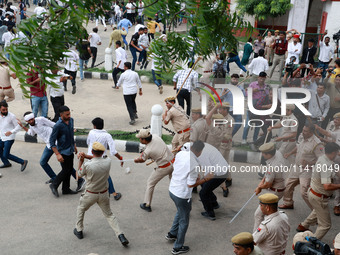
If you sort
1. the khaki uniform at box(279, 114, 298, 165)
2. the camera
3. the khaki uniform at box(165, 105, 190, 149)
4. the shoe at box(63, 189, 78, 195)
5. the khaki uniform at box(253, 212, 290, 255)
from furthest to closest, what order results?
the khaki uniform at box(165, 105, 190, 149) → the shoe at box(63, 189, 78, 195) → the khaki uniform at box(279, 114, 298, 165) → the khaki uniform at box(253, 212, 290, 255) → the camera

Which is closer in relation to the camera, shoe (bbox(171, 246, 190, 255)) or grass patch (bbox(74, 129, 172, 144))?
shoe (bbox(171, 246, 190, 255))

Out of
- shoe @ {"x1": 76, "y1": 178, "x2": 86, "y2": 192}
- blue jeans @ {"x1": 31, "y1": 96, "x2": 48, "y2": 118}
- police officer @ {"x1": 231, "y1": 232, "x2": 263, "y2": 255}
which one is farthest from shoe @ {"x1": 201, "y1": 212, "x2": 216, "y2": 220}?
blue jeans @ {"x1": 31, "y1": 96, "x2": 48, "y2": 118}

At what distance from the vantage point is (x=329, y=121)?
6.64m

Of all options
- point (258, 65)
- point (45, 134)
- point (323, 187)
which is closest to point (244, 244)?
point (323, 187)

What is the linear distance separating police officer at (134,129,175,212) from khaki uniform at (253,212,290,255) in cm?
205

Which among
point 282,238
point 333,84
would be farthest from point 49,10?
point 333,84

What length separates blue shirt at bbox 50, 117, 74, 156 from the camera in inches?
265

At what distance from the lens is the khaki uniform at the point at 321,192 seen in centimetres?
541

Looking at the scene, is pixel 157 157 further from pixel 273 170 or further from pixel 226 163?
pixel 273 170

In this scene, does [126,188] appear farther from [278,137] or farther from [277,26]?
[277,26]

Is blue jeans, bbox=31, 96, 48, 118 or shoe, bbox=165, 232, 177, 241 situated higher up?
blue jeans, bbox=31, 96, 48, 118

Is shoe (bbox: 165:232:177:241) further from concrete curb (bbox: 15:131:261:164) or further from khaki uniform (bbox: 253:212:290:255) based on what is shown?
concrete curb (bbox: 15:131:261:164)

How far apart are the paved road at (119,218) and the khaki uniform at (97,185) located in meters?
0.37

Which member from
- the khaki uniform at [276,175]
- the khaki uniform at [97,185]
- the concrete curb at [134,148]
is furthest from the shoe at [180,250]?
the concrete curb at [134,148]
